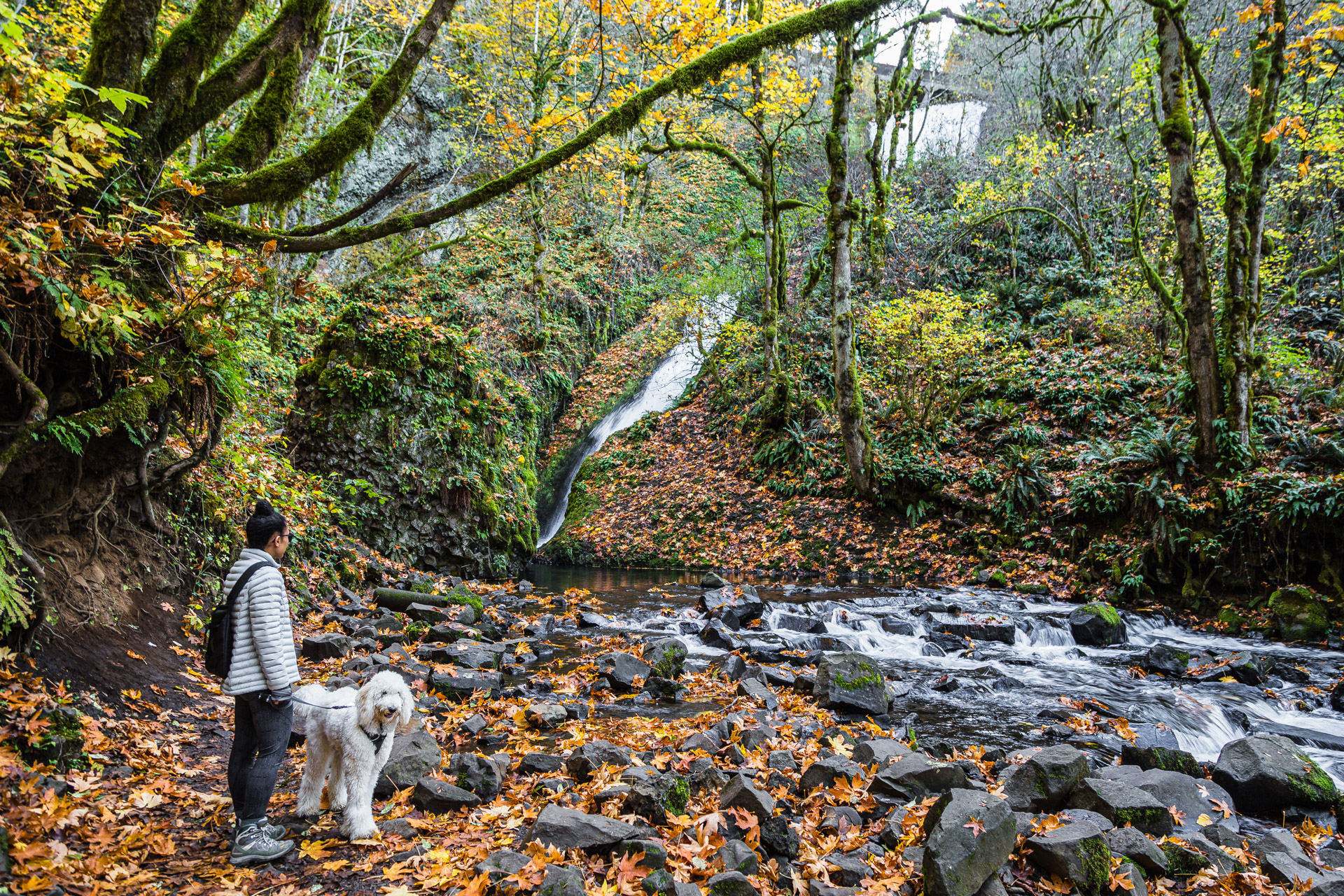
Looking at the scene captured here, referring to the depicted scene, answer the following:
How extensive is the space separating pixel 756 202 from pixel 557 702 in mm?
22931

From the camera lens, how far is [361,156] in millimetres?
22312

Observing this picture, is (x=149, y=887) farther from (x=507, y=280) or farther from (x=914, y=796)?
(x=507, y=280)

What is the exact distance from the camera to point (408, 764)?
13.4ft

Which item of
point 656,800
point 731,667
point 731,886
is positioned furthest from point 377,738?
point 731,667

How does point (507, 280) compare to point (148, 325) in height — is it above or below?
above

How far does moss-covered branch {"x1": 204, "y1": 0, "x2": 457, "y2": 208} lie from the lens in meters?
5.38

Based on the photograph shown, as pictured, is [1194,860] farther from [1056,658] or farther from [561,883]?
[1056,658]

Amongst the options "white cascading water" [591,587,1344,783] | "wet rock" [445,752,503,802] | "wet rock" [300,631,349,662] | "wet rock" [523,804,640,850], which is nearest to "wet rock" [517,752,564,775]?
"wet rock" [445,752,503,802]

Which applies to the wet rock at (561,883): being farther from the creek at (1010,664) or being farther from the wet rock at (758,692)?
the wet rock at (758,692)

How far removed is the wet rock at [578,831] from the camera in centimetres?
329

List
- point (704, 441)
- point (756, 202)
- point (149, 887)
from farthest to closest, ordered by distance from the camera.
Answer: point (756, 202) < point (704, 441) < point (149, 887)

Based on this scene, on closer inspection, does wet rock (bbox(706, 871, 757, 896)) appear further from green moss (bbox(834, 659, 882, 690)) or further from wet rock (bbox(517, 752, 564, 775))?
green moss (bbox(834, 659, 882, 690))

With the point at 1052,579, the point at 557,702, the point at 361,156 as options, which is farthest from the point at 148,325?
the point at 361,156

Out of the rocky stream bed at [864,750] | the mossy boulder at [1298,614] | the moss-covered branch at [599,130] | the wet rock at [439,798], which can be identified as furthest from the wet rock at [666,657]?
the mossy boulder at [1298,614]
